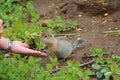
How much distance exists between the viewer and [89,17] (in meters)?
4.59

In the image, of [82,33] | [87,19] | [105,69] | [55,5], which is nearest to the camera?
[105,69]

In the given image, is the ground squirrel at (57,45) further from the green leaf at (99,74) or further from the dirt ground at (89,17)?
the green leaf at (99,74)

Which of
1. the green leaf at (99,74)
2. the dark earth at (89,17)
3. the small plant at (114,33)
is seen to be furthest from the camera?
the small plant at (114,33)

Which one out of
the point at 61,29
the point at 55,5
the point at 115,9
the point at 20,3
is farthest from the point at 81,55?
the point at 20,3

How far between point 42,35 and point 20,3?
1611 mm

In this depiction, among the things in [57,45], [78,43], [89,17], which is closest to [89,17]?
[89,17]

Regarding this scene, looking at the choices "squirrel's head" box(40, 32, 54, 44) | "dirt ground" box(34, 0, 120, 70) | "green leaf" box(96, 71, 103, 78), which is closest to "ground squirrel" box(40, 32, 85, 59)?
"squirrel's head" box(40, 32, 54, 44)

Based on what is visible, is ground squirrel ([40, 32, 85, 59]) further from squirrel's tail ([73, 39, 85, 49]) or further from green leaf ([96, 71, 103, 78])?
green leaf ([96, 71, 103, 78])

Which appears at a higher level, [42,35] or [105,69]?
[42,35]

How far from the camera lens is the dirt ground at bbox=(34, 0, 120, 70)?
388cm

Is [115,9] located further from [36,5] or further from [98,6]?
[36,5]

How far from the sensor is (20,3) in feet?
17.2

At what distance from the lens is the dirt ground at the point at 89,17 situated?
3883mm

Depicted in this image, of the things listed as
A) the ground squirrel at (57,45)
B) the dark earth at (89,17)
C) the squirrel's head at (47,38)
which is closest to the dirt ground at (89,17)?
the dark earth at (89,17)
